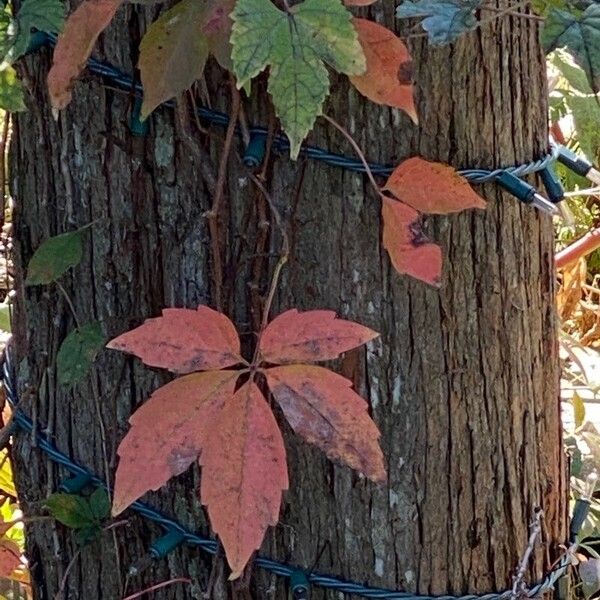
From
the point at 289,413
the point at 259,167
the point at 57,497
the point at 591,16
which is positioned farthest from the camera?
the point at 57,497

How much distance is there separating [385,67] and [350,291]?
260mm

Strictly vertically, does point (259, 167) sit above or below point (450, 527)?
above

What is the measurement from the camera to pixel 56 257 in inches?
45.1

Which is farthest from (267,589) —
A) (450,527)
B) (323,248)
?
(323,248)

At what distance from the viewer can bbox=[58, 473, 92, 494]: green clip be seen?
1.20 metres

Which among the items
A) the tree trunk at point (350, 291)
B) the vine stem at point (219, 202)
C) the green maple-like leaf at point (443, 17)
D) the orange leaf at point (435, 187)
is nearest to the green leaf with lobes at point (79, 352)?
the tree trunk at point (350, 291)

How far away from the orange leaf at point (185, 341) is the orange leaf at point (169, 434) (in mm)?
19

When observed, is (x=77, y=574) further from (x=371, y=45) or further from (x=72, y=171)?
(x=371, y=45)

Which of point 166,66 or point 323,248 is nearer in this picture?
point 166,66

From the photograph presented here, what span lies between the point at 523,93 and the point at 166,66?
0.45 metres

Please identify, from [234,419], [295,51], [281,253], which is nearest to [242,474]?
[234,419]

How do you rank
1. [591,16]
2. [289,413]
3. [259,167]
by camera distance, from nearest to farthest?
[591,16]
[289,413]
[259,167]

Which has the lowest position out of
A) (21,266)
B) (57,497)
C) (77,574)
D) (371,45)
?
(77,574)

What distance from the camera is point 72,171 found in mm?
1159
